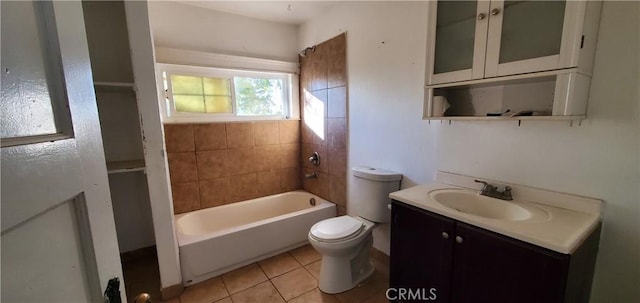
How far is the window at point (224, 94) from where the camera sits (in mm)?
2430

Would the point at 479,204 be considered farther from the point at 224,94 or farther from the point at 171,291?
the point at 224,94

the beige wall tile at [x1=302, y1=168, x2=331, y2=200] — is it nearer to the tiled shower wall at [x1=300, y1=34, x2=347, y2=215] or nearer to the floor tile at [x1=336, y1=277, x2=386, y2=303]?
the tiled shower wall at [x1=300, y1=34, x2=347, y2=215]

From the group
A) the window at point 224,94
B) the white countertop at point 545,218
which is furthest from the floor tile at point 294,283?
the window at point 224,94

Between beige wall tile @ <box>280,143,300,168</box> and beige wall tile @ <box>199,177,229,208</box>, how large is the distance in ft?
2.14

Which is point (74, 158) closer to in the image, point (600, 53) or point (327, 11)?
point (600, 53)

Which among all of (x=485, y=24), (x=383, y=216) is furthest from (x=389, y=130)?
(x=485, y=24)

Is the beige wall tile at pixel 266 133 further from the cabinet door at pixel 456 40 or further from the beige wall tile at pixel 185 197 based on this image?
the cabinet door at pixel 456 40

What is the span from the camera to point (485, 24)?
128 centimetres

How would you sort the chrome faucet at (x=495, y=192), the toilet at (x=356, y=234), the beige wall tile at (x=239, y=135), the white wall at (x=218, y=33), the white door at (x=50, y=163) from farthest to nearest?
the beige wall tile at (x=239, y=135) < the white wall at (x=218, y=33) < the toilet at (x=356, y=234) < the chrome faucet at (x=495, y=192) < the white door at (x=50, y=163)

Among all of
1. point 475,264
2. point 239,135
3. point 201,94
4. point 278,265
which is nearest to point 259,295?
point 278,265

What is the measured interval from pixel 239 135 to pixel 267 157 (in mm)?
397

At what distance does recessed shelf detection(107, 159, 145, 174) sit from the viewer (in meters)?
1.70

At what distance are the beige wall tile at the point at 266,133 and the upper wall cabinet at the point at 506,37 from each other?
1.79 m

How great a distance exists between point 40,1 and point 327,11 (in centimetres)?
238
